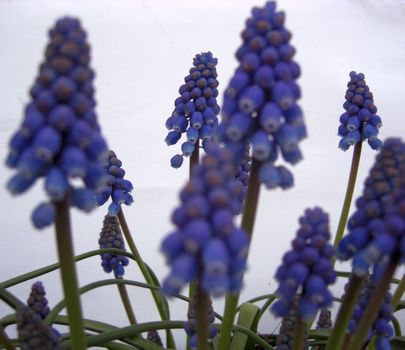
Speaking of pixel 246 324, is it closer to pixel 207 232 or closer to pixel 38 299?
pixel 38 299

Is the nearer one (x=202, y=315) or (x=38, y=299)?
(x=202, y=315)

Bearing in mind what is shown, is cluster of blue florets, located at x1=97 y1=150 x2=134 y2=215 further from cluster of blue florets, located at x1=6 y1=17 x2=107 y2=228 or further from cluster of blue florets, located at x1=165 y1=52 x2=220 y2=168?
cluster of blue florets, located at x1=6 y1=17 x2=107 y2=228

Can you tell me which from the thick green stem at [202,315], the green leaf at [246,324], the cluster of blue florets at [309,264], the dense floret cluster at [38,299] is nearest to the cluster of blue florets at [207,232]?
the thick green stem at [202,315]

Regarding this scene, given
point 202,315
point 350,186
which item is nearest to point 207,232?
point 202,315

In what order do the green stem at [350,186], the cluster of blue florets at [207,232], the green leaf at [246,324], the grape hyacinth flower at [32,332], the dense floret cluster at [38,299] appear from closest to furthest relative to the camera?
the cluster of blue florets at [207,232] < the grape hyacinth flower at [32,332] < the dense floret cluster at [38,299] < the green leaf at [246,324] < the green stem at [350,186]

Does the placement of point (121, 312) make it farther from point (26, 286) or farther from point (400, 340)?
point (400, 340)

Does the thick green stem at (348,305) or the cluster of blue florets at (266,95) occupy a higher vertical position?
the cluster of blue florets at (266,95)

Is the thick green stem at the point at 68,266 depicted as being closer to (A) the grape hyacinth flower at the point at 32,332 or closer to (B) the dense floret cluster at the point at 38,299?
(A) the grape hyacinth flower at the point at 32,332
